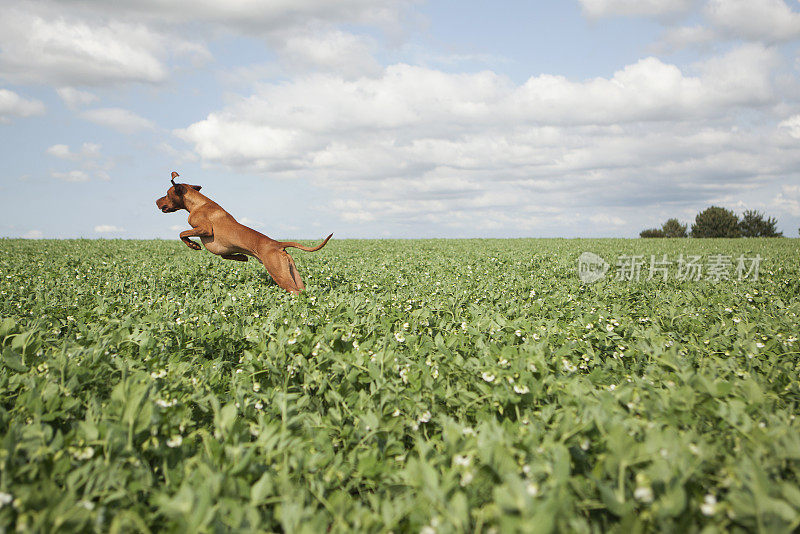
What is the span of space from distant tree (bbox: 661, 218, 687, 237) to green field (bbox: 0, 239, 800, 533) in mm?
77029

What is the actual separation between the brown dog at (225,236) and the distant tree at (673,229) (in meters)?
76.0

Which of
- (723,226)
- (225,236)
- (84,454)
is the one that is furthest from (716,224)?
(84,454)

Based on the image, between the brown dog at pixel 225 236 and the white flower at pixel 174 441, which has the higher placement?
the brown dog at pixel 225 236

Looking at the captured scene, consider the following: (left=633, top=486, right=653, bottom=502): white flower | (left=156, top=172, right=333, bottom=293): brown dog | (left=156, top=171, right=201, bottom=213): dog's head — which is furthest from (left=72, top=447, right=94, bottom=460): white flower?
(left=156, top=171, right=201, bottom=213): dog's head

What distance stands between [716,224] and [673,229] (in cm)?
584

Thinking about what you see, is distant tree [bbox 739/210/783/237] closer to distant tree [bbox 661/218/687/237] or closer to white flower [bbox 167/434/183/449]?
distant tree [bbox 661/218/687/237]

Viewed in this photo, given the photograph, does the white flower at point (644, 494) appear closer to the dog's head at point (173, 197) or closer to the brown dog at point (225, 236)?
the brown dog at point (225, 236)

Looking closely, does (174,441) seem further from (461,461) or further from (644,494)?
(644,494)

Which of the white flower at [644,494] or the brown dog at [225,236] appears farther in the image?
the brown dog at [225,236]

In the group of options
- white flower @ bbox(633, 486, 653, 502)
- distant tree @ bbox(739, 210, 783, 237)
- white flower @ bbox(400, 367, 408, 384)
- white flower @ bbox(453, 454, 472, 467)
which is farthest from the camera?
distant tree @ bbox(739, 210, 783, 237)

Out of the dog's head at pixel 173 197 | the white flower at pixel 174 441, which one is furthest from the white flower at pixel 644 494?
the dog's head at pixel 173 197

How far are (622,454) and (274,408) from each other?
6.80 ft

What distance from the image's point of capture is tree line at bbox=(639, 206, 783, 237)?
64.3 metres

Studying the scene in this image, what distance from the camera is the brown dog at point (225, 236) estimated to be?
866cm
